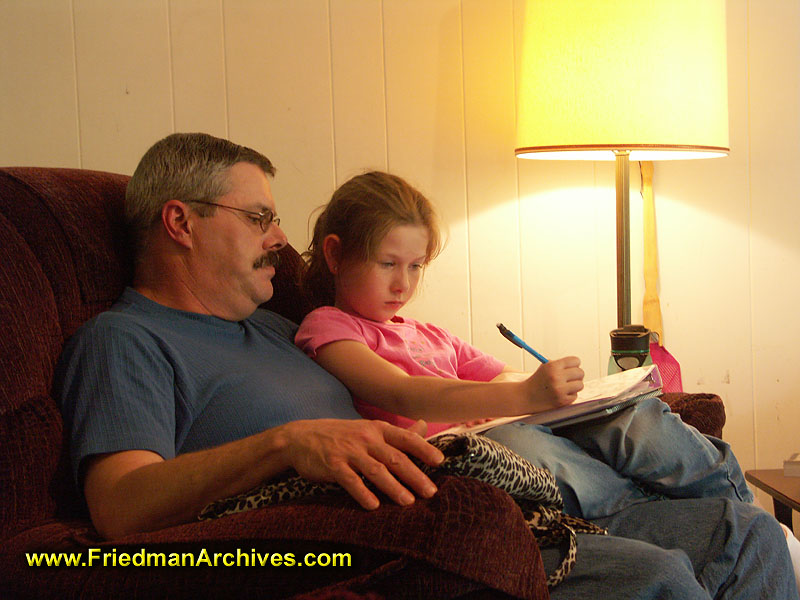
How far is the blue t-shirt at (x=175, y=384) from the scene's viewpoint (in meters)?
1.11

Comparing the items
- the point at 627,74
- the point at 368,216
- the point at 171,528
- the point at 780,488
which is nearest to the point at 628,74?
the point at 627,74

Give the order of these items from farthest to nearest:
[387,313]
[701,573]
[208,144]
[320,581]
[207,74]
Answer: [207,74]
[387,313]
[208,144]
[701,573]
[320,581]

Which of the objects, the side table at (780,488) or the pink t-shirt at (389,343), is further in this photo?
the side table at (780,488)

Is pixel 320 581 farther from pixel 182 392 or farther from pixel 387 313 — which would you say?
pixel 387 313

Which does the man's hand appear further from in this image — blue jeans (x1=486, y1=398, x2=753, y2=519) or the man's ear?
the man's ear

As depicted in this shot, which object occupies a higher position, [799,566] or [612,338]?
[612,338]

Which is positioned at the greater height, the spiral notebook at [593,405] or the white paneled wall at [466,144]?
the white paneled wall at [466,144]

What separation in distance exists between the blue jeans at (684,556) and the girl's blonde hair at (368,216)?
60 cm

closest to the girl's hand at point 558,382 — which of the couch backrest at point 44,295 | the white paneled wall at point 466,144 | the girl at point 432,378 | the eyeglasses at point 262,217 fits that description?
the girl at point 432,378

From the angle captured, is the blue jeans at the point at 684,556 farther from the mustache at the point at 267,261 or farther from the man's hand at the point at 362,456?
the mustache at the point at 267,261

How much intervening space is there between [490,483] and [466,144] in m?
1.34

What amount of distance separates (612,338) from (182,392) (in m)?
1.00

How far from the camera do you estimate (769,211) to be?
218 centimetres

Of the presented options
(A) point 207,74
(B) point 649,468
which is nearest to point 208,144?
Answer: (A) point 207,74
